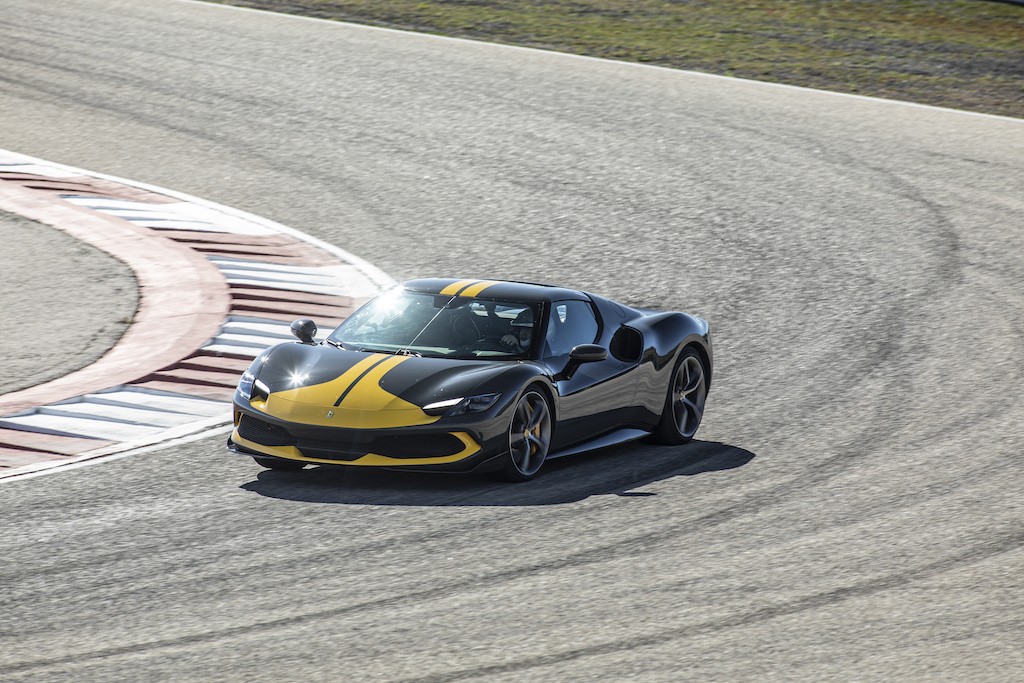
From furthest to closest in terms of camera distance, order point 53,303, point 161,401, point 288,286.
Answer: point 288,286, point 53,303, point 161,401

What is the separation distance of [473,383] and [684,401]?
6.93ft

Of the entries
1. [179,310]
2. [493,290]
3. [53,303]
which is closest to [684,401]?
[493,290]

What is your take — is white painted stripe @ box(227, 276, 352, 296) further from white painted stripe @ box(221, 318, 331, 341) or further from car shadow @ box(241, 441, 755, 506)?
car shadow @ box(241, 441, 755, 506)

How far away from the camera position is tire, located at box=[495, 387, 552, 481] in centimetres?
857

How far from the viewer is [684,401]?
1016cm

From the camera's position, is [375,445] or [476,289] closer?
[375,445]

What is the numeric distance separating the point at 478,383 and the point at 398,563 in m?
1.78

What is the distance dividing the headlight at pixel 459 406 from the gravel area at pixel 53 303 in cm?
378

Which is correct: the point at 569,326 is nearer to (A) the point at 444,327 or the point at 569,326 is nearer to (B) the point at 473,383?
(A) the point at 444,327

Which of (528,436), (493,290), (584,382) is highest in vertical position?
(493,290)

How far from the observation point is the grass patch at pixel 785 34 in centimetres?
2191

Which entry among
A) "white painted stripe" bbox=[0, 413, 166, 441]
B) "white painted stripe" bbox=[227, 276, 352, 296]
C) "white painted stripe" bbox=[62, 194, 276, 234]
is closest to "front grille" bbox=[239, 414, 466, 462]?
"white painted stripe" bbox=[0, 413, 166, 441]

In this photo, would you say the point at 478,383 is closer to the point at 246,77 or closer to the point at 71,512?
the point at 71,512

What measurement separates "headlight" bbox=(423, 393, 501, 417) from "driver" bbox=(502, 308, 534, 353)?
78cm
